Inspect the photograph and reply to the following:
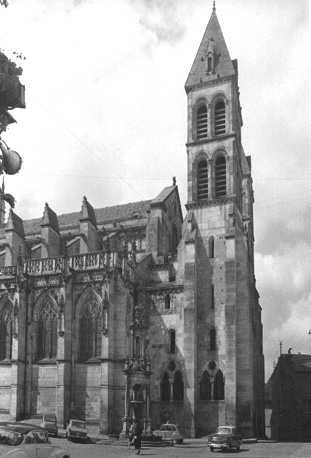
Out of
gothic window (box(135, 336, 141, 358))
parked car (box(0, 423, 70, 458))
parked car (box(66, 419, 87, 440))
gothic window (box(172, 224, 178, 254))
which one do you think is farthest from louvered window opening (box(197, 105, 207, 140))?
parked car (box(0, 423, 70, 458))

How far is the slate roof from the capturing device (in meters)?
58.8

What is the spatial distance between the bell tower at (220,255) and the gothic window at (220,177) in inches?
3.2

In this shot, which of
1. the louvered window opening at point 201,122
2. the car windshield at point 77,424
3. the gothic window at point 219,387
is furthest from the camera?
the louvered window opening at point 201,122

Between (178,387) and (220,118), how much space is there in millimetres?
22282

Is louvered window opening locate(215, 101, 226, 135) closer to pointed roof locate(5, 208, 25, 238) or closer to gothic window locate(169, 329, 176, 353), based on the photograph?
gothic window locate(169, 329, 176, 353)

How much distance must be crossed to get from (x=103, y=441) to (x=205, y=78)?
3101 cm

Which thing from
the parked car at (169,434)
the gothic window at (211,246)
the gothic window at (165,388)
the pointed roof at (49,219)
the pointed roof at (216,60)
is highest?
the pointed roof at (216,60)

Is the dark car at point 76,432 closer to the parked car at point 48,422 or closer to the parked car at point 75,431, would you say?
the parked car at point 75,431

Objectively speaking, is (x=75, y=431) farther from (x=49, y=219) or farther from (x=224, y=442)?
(x=49, y=219)

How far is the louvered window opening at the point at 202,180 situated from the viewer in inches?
1986

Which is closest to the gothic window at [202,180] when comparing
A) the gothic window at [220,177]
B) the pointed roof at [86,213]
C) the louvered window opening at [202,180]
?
the louvered window opening at [202,180]

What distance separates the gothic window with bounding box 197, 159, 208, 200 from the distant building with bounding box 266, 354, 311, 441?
2144 centimetres

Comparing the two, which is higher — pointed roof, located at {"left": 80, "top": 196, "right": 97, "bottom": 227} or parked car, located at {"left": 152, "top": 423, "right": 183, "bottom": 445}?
pointed roof, located at {"left": 80, "top": 196, "right": 97, "bottom": 227}

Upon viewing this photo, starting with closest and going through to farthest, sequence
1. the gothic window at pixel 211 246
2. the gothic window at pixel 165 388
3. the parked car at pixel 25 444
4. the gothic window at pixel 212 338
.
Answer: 1. the parked car at pixel 25 444
2. the gothic window at pixel 212 338
3. the gothic window at pixel 165 388
4. the gothic window at pixel 211 246
